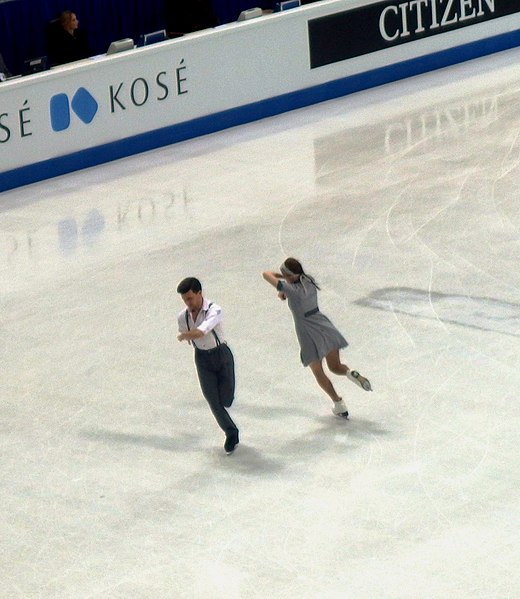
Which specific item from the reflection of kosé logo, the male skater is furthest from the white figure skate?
the reflection of kosé logo

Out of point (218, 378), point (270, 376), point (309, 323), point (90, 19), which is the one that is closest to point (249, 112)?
point (90, 19)

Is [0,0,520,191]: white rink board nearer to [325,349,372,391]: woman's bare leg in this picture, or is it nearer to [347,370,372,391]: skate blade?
[325,349,372,391]: woman's bare leg

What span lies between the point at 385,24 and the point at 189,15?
133 inches

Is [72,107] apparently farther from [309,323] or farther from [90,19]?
[309,323]

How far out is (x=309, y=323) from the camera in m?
11.3

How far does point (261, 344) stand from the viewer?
13.2m

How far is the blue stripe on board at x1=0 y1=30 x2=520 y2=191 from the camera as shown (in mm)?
19562

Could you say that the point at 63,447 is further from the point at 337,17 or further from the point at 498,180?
the point at 337,17

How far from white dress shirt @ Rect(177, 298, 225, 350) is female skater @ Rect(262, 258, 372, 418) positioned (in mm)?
644

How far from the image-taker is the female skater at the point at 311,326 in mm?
11258

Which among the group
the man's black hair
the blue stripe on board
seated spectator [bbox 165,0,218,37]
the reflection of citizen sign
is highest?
the man's black hair

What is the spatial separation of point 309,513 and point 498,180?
8652 mm

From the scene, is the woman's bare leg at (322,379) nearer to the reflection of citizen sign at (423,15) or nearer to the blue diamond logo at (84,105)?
the blue diamond logo at (84,105)

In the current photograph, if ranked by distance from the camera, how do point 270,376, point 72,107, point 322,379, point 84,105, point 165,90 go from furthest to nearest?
1. point 165,90
2. point 84,105
3. point 72,107
4. point 270,376
5. point 322,379
